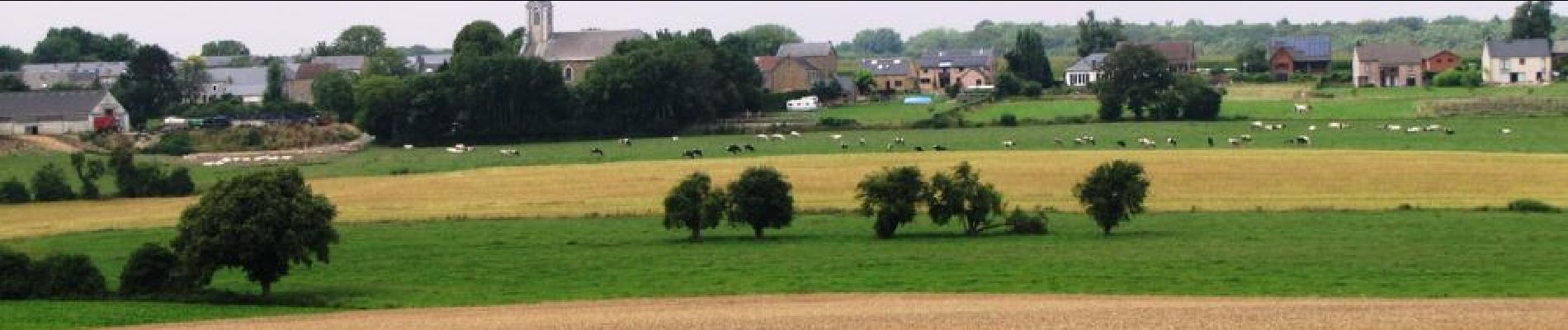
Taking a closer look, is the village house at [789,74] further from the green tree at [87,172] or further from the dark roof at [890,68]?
the green tree at [87,172]

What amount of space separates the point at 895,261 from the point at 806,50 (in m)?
107

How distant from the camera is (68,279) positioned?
4619 centimetres

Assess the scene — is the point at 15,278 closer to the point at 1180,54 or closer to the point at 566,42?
the point at 566,42

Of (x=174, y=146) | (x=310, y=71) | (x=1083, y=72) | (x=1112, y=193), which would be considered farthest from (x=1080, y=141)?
(x=310, y=71)

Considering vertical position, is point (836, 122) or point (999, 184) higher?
point (836, 122)

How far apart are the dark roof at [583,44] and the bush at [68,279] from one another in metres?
92.8

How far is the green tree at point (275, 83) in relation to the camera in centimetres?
13800

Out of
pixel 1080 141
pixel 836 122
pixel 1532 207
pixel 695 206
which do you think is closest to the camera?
pixel 695 206

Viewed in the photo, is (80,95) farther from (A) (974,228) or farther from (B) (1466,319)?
(B) (1466,319)

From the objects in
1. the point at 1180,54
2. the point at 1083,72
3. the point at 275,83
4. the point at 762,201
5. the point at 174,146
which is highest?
the point at 1180,54

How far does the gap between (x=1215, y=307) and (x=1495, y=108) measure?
6686 centimetres

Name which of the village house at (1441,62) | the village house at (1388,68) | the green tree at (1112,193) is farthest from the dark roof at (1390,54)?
the green tree at (1112,193)

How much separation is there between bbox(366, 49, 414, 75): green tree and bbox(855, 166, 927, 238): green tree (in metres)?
79.2

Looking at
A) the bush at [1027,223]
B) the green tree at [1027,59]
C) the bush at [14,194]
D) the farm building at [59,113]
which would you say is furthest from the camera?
the green tree at [1027,59]
